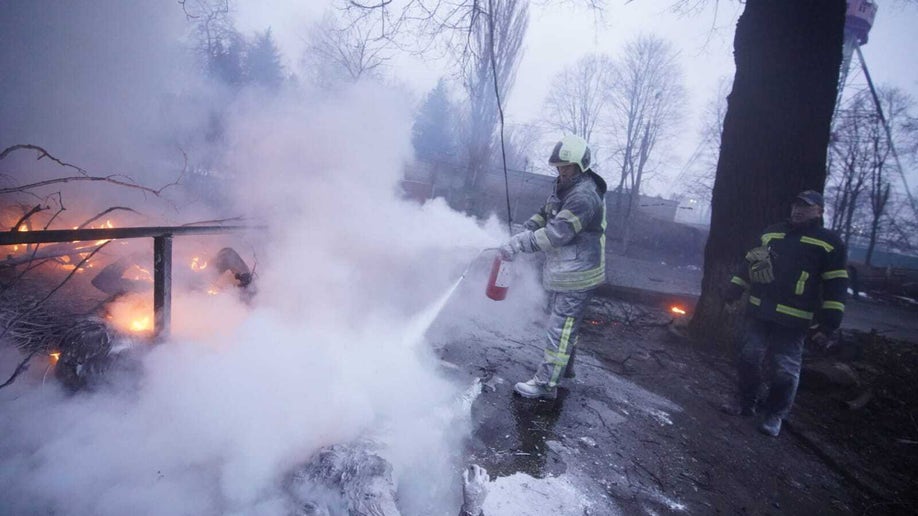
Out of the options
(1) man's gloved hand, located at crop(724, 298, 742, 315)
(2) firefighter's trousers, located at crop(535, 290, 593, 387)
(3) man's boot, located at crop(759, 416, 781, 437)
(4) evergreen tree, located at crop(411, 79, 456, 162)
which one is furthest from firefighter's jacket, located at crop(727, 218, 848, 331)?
(4) evergreen tree, located at crop(411, 79, 456, 162)

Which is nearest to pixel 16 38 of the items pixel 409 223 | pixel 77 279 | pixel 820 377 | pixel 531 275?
pixel 77 279

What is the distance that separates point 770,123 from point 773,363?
132 inches

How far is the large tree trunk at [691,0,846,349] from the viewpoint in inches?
187

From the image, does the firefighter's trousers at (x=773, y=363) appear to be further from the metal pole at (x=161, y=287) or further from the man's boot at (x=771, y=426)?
the metal pole at (x=161, y=287)

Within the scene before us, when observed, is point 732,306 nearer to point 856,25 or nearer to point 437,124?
point 856,25

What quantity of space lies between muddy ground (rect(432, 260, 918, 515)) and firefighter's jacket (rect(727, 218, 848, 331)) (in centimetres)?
116

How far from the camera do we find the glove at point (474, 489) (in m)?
2.05

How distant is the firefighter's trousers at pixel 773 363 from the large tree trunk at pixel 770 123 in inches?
73.8

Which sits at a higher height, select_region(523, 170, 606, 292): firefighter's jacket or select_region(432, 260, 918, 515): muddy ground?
select_region(523, 170, 606, 292): firefighter's jacket

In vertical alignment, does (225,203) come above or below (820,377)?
above

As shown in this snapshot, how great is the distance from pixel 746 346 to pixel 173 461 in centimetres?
475

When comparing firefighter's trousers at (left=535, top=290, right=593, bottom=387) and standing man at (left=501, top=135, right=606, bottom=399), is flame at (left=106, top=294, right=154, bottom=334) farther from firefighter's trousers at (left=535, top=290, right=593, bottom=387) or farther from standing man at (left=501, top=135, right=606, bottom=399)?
firefighter's trousers at (left=535, top=290, right=593, bottom=387)

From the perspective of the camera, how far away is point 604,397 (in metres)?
3.75

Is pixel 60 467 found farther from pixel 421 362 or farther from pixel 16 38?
pixel 16 38
